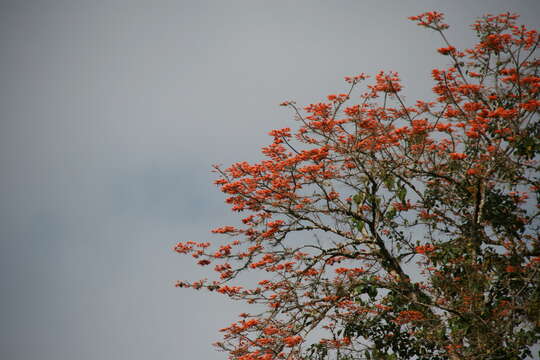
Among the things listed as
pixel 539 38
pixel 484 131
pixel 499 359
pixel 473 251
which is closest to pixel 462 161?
pixel 484 131

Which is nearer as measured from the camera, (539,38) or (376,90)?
(539,38)

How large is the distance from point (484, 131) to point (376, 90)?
6.49 ft

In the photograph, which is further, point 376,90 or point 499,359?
point 376,90

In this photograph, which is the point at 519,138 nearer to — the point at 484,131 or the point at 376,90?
the point at 484,131

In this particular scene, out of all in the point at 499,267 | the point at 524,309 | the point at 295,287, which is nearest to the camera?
the point at 524,309

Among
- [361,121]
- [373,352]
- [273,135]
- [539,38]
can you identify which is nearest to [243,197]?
[273,135]

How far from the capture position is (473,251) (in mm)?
10070

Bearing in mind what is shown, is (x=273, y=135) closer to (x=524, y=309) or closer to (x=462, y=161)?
(x=462, y=161)

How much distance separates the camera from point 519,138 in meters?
9.83

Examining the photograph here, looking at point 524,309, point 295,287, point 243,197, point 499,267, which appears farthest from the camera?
point 243,197

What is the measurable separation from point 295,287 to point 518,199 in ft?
13.2

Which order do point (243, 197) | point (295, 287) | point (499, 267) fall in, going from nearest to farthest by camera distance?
point (499, 267)
point (295, 287)
point (243, 197)

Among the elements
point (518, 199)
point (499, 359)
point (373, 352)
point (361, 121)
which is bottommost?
point (499, 359)

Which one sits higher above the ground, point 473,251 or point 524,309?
point 473,251
